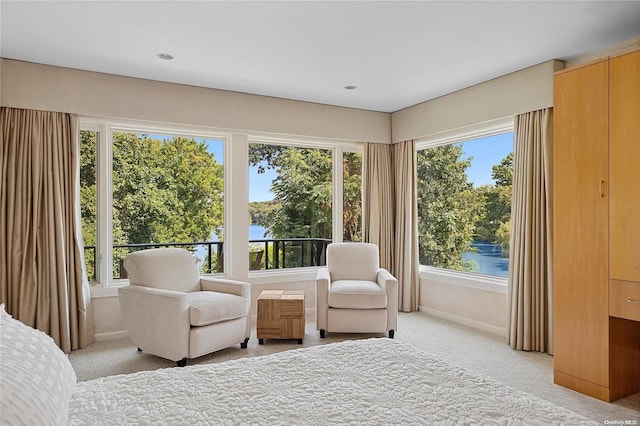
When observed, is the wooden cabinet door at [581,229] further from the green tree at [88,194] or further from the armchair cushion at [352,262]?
the green tree at [88,194]

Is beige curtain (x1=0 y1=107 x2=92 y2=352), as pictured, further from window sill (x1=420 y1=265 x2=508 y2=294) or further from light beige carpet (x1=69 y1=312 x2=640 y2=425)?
window sill (x1=420 y1=265 x2=508 y2=294)

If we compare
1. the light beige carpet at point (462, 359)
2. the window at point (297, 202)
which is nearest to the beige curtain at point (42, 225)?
the light beige carpet at point (462, 359)

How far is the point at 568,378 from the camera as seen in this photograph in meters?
3.04

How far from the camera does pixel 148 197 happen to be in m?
4.55

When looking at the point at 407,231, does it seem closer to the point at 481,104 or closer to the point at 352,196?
the point at 352,196

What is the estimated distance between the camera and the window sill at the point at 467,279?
4503 millimetres

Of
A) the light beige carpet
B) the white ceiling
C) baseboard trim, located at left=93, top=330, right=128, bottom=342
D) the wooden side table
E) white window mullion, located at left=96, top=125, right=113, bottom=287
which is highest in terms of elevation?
the white ceiling

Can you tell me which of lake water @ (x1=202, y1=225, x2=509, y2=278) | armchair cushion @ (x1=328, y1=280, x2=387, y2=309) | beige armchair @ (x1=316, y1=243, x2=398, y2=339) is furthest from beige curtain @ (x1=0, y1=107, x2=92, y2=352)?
armchair cushion @ (x1=328, y1=280, x2=387, y2=309)

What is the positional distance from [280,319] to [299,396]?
2676 millimetres

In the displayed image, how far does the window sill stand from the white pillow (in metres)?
4.07

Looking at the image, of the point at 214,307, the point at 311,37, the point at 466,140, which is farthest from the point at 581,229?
the point at 214,307

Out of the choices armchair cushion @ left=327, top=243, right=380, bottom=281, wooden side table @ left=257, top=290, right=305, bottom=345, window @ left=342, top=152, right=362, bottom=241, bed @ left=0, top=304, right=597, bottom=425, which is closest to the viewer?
bed @ left=0, top=304, right=597, bottom=425

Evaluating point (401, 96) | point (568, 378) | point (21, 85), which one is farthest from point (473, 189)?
point (21, 85)

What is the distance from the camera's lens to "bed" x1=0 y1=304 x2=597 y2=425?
1.25 m
